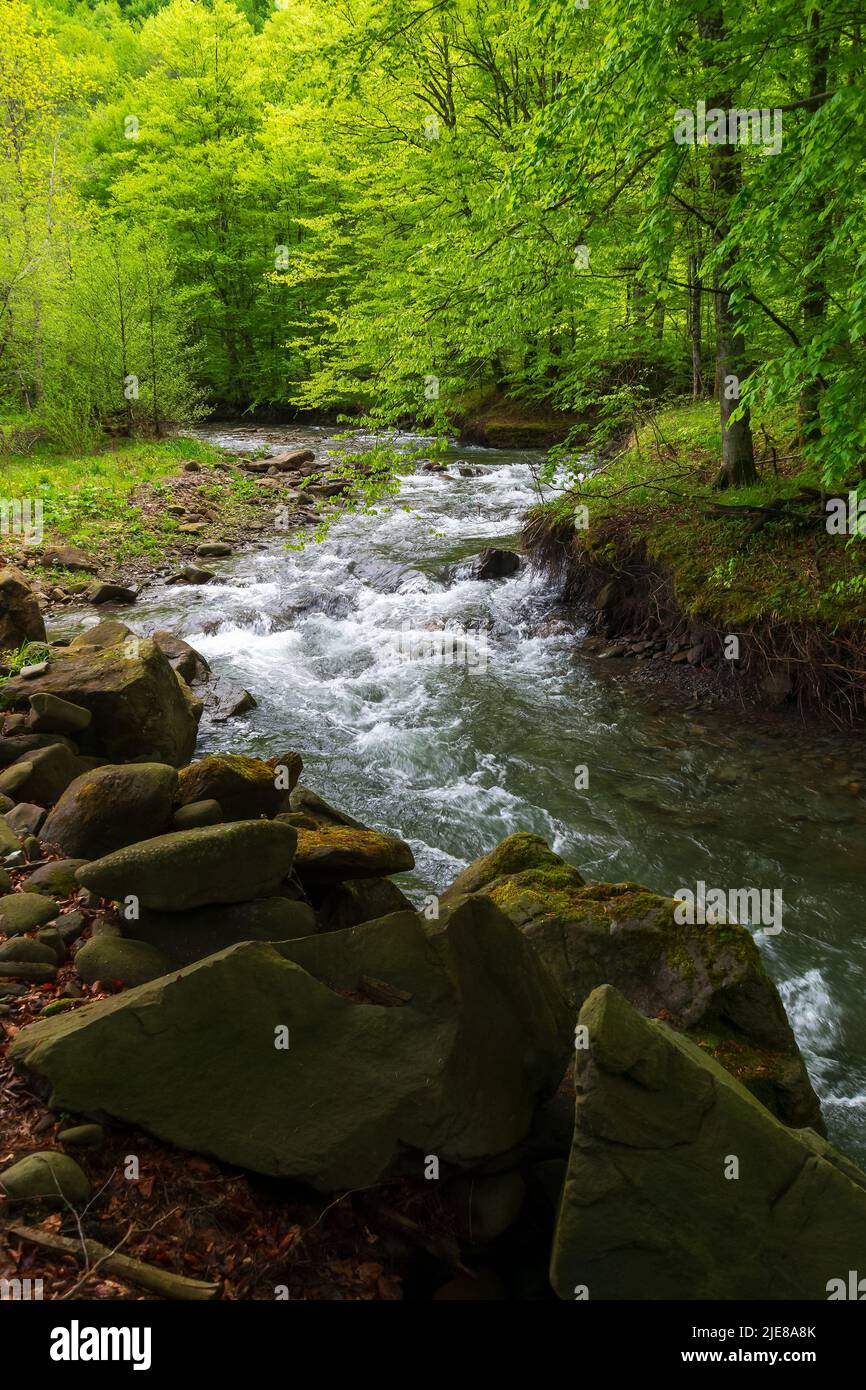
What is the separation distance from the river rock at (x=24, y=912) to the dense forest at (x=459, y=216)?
5118 millimetres

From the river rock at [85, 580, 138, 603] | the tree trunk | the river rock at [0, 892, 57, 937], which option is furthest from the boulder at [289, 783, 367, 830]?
the river rock at [85, 580, 138, 603]

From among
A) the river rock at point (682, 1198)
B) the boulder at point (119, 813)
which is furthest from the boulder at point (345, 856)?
the river rock at point (682, 1198)

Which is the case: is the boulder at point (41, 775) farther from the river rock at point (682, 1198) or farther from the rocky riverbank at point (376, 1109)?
the river rock at point (682, 1198)

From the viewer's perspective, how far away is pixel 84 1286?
2379mm

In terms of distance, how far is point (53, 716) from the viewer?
662 cm

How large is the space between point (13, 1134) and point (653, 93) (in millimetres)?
6737

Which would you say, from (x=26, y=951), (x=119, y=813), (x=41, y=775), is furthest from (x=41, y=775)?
(x=26, y=951)

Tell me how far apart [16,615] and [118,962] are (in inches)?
252

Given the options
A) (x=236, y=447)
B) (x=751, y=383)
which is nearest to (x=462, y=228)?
(x=751, y=383)

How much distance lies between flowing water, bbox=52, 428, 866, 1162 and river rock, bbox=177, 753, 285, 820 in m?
1.54

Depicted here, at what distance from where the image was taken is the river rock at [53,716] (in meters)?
6.62

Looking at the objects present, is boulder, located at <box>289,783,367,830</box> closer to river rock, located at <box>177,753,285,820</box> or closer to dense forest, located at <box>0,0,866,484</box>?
river rock, located at <box>177,753,285,820</box>

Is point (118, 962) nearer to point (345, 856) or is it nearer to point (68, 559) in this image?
point (345, 856)

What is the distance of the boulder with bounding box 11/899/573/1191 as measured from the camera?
2.93m
